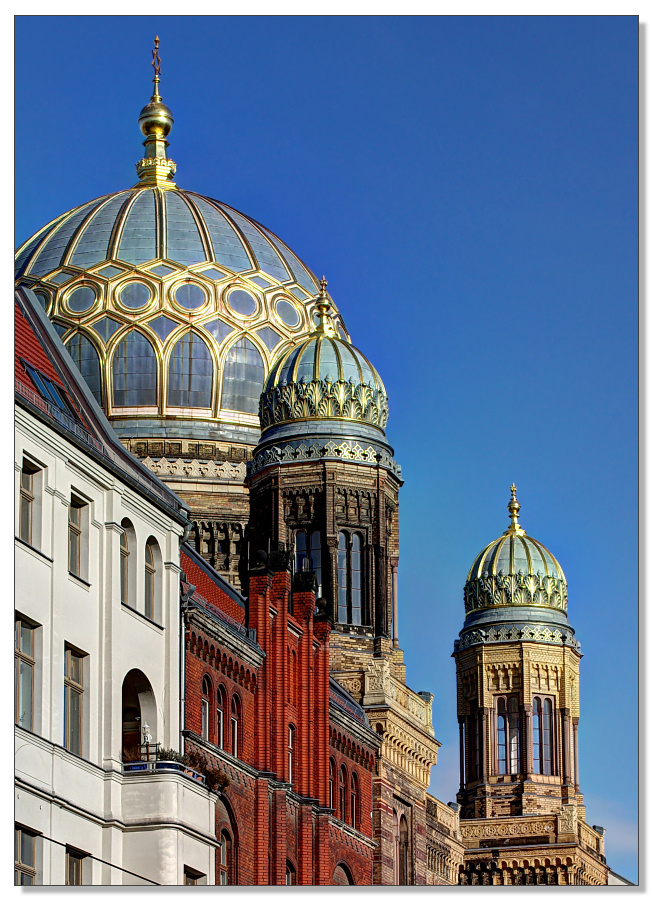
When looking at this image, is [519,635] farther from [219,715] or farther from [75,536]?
[75,536]

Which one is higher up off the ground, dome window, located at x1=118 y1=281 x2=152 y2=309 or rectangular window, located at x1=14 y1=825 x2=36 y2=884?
dome window, located at x1=118 y1=281 x2=152 y2=309

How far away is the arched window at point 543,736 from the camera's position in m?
111

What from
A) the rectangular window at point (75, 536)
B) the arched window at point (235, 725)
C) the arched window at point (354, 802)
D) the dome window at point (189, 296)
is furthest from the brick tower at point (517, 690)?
the rectangular window at point (75, 536)

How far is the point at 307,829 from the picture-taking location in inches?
2662

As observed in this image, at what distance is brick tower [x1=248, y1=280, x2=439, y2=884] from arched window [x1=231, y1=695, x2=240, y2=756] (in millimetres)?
17912

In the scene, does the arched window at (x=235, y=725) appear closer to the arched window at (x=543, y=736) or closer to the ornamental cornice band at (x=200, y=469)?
the ornamental cornice band at (x=200, y=469)

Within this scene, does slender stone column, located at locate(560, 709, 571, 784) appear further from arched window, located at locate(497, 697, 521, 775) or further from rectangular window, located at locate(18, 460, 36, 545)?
rectangular window, located at locate(18, 460, 36, 545)

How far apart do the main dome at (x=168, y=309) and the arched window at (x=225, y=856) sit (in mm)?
32820

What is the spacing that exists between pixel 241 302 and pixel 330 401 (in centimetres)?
1244

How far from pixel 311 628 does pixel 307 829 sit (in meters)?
5.44

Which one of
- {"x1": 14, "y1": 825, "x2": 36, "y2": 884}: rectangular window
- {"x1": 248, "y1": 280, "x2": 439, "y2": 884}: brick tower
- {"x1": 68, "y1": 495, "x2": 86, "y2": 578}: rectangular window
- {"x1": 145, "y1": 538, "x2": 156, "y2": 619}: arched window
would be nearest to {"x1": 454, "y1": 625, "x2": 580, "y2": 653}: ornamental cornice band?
{"x1": 248, "y1": 280, "x2": 439, "y2": 884}: brick tower

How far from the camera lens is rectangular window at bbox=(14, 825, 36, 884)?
4275cm

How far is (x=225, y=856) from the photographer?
6147 cm

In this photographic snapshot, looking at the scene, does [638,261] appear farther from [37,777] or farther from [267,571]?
[267,571]
